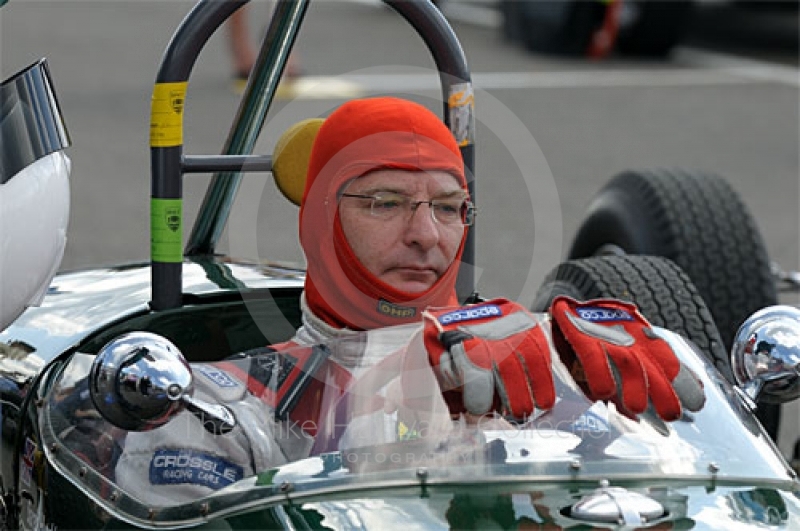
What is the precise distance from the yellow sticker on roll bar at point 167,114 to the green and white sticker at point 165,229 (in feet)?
0.39

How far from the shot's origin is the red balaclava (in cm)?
257

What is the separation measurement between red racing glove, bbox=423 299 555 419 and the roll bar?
31.1 inches

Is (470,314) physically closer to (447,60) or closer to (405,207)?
(405,207)

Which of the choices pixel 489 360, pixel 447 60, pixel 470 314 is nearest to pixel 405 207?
pixel 470 314

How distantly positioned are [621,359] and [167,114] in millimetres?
1084

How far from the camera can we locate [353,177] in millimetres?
2605

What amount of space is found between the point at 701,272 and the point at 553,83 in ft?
23.6

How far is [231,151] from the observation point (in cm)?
345

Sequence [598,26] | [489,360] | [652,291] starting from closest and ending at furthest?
[489,360] → [652,291] → [598,26]

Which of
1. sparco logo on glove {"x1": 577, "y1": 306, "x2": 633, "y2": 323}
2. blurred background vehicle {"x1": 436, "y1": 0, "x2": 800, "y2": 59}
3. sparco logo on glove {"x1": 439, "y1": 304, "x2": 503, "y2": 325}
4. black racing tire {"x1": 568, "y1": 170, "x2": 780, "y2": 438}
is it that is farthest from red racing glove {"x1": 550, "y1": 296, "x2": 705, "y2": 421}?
blurred background vehicle {"x1": 436, "y1": 0, "x2": 800, "y2": 59}

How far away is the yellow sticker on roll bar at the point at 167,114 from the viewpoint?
2.96m

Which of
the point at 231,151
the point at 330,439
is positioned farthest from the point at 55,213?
the point at 231,151

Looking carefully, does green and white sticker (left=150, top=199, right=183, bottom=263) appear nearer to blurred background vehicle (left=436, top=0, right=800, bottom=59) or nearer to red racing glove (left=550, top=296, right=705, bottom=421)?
red racing glove (left=550, top=296, right=705, bottom=421)

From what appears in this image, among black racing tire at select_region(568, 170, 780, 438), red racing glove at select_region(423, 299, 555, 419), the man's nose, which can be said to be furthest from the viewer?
black racing tire at select_region(568, 170, 780, 438)
